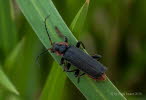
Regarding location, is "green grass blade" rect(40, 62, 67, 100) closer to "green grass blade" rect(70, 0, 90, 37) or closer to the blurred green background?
"green grass blade" rect(70, 0, 90, 37)

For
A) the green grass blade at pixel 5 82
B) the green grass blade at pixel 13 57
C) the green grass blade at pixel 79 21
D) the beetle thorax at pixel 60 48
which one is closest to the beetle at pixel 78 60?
the beetle thorax at pixel 60 48

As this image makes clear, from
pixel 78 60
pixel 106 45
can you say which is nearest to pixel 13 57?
pixel 78 60

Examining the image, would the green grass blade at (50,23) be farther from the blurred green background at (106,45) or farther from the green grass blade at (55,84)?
the blurred green background at (106,45)

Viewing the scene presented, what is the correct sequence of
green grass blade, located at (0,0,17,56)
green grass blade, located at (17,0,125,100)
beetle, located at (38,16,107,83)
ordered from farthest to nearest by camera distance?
green grass blade, located at (0,0,17,56), beetle, located at (38,16,107,83), green grass blade, located at (17,0,125,100)

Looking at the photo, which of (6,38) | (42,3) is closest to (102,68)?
(42,3)

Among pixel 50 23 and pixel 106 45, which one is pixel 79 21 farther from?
pixel 106 45

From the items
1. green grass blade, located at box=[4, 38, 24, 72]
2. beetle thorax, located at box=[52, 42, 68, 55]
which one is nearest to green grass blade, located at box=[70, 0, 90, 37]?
beetle thorax, located at box=[52, 42, 68, 55]
